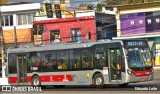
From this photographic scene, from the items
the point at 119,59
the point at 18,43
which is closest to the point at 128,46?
the point at 119,59

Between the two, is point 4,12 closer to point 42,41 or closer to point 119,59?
point 42,41

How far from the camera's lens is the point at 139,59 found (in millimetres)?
26172

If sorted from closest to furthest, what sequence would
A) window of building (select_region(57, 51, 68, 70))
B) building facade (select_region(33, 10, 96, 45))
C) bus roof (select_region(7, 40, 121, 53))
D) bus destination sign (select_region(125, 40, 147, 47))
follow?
1. bus destination sign (select_region(125, 40, 147, 47))
2. bus roof (select_region(7, 40, 121, 53))
3. window of building (select_region(57, 51, 68, 70))
4. building facade (select_region(33, 10, 96, 45))

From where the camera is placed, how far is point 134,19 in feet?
172

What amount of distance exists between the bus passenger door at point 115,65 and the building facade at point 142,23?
24.9 meters

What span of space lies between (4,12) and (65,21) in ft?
32.5

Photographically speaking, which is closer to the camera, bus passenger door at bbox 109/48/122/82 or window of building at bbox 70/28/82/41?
bus passenger door at bbox 109/48/122/82

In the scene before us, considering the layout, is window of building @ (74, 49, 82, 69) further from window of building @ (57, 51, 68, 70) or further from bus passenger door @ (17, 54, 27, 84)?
bus passenger door @ (17, 54, 27, 84)

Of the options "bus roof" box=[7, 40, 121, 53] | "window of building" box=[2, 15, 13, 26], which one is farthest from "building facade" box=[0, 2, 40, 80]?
"bus roof" box=[7, 40, 121, 53]

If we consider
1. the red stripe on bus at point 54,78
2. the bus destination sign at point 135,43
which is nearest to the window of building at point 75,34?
the red stripe on bus at point 54,78

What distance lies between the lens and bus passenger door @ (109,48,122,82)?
26.1 meters

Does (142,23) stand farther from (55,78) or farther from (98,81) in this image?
(98,81)

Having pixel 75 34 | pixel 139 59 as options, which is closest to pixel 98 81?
pixel 139 59

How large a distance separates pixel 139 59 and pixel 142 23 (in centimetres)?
2615
